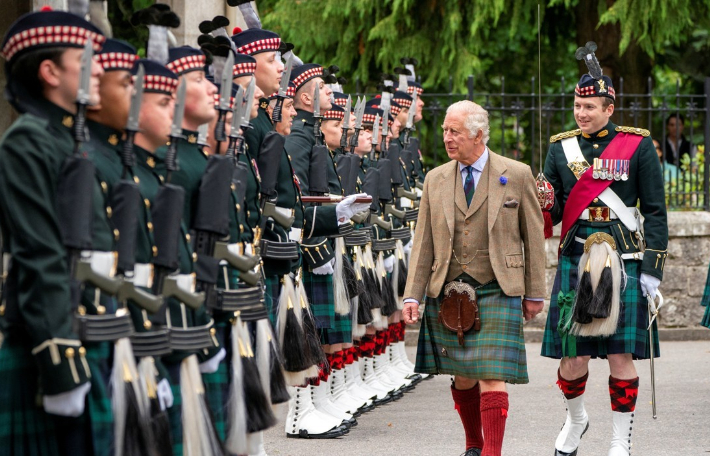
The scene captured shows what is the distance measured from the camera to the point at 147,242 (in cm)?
430

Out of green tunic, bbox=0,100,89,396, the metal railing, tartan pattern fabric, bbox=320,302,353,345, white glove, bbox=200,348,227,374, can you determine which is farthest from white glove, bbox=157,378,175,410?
the metal railing

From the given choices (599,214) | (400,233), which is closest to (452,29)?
(400,233)

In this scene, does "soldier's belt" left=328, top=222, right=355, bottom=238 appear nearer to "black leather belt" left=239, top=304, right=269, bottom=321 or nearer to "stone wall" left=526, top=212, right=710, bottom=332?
"black leather belt" left=239, top=304, right=269, bottom=321

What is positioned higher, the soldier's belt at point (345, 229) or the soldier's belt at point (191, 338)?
the soldier's belt at point (345, 229)

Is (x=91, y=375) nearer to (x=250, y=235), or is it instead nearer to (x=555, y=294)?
(x=250, y=235)

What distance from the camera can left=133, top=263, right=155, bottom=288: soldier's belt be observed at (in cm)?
424

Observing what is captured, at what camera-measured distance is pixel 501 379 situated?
246 inches

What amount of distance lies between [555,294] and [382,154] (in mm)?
2842

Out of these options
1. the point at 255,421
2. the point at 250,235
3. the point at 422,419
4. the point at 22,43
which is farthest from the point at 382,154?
the point at 22,43

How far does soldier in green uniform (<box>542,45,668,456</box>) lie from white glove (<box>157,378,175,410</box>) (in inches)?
122

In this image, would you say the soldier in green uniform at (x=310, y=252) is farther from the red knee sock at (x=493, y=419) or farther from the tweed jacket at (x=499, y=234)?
the red knee sock at (x=493, y=419)

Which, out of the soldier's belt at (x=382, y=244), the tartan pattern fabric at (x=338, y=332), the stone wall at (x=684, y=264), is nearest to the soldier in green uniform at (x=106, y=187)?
the tartan pattern fabric at (x=338, y=332)

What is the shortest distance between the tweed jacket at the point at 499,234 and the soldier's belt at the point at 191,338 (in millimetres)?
2085

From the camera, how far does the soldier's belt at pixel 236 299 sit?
5051 millimetres
